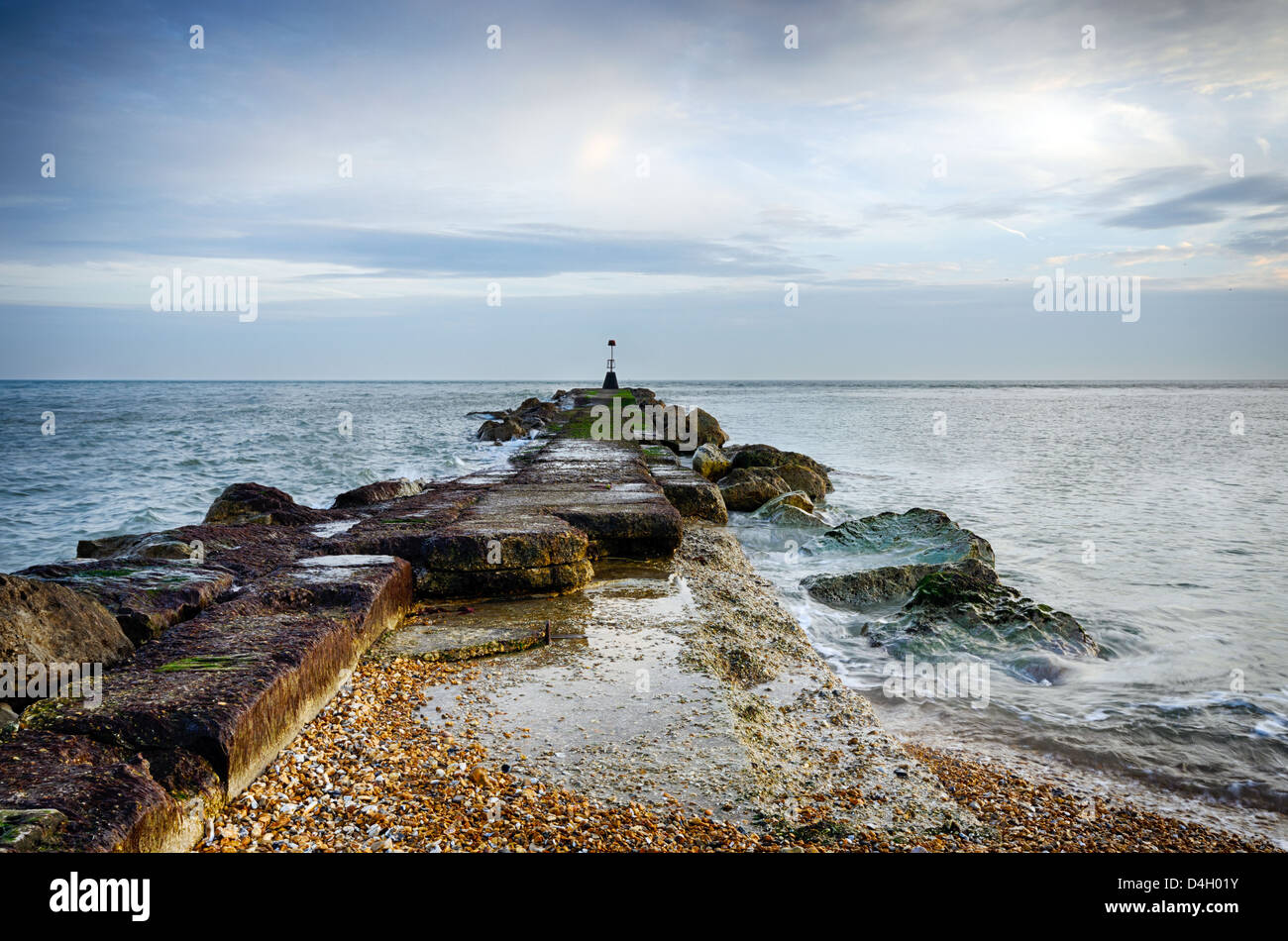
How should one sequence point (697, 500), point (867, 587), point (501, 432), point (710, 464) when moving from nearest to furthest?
point (867, 587)
point (697, 500)
point (710, 464)
point (501, 432)

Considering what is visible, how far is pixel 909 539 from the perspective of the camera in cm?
863

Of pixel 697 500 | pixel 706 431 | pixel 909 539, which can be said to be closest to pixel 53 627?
pixel 697 500

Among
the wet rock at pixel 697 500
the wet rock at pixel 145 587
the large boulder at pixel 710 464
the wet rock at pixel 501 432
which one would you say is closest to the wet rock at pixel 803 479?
the large boulder at pixel 710 464

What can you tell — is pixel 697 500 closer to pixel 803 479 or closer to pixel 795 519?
pixel 795 519

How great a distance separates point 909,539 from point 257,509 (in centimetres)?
686

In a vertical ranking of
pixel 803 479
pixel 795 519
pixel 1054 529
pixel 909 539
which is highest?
pixel 803 479

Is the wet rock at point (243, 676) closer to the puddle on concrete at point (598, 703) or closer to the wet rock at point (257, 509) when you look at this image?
the puddle on concrete at point (598, 703)

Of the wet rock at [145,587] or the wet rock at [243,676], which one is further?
the wet rock at [145,587]

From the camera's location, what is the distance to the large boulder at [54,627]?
9.09ft

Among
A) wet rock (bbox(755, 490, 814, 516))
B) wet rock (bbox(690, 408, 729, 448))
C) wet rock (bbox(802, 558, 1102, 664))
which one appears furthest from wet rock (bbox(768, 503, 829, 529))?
wet rock (bbox(690, 408, 729, 448))

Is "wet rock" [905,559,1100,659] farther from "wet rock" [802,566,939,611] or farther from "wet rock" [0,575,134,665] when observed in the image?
"wet rock" [0,575,134,665]

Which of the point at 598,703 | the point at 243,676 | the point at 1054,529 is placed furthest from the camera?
the point at 1054,529

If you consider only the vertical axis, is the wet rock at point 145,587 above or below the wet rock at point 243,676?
above

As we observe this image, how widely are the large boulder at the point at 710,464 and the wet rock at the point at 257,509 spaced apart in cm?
649
